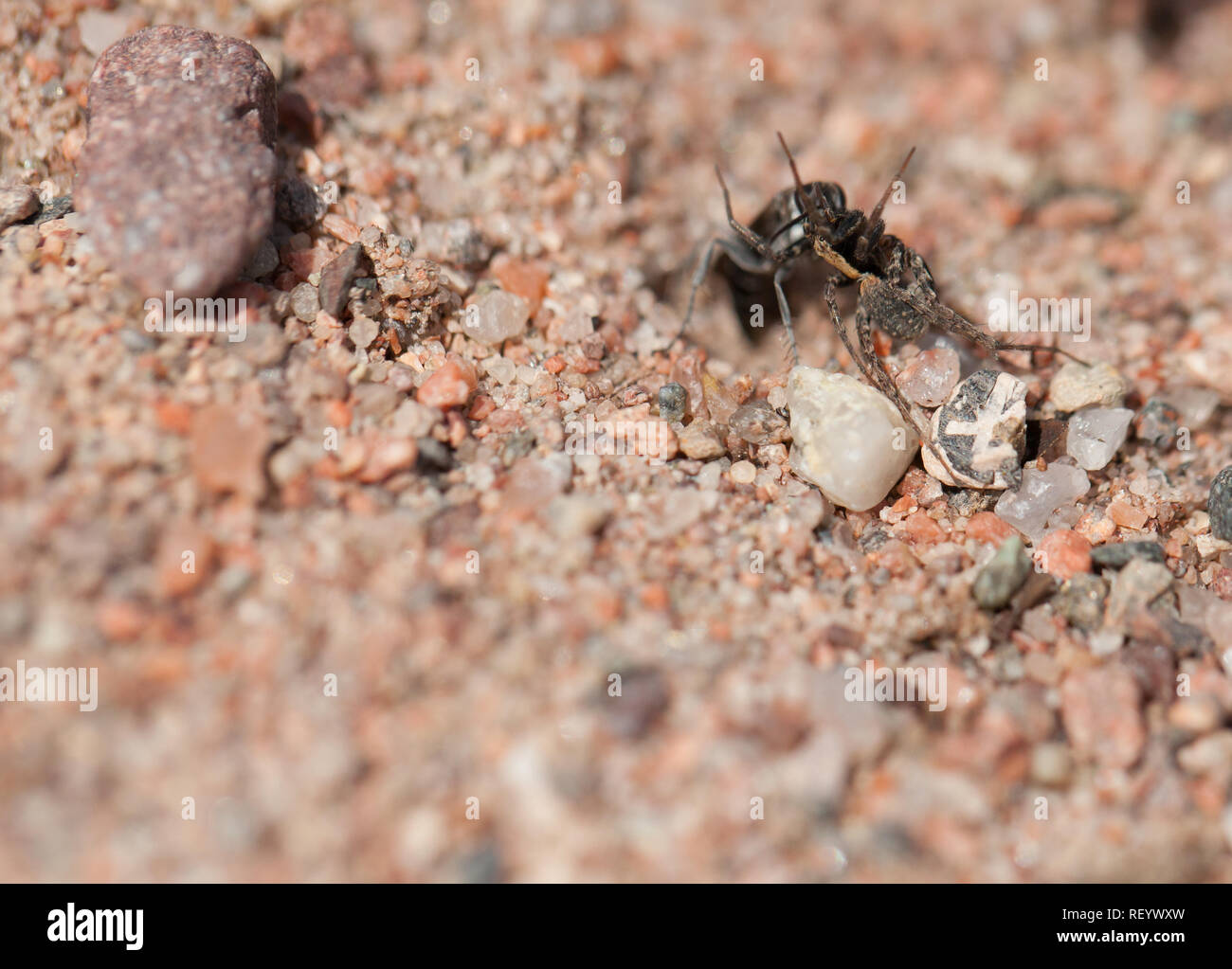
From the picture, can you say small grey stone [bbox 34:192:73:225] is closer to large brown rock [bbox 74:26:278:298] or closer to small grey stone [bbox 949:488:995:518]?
large brown rock [bbox 74:26:278:298]

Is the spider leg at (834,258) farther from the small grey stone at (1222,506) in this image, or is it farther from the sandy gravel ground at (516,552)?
the small grey stone at (1222,506)

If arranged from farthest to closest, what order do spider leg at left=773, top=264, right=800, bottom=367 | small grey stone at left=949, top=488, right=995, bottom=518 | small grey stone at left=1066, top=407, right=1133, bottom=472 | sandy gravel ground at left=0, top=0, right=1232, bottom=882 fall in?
1. spider leg at left=773, top=264, right=800, bottom=367
2. small grey stone at left=1066, top=407, right=1133, bottom=472
3. small grey stone at left=949, top=488, right=995, bottom=518
4. sandy gravel ground at left=0, top=0, right=1232, bottom=882

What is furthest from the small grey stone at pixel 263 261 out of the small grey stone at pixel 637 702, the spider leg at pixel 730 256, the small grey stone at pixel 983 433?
the small grey stone at pixel 983 433

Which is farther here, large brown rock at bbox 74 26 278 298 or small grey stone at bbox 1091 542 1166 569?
small grey stone at bbox 1091 542 1166 569

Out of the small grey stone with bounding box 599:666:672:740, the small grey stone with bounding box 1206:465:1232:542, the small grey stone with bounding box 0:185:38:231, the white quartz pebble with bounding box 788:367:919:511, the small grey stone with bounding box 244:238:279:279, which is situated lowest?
the small grey stone with bounding box 599:666:672:740

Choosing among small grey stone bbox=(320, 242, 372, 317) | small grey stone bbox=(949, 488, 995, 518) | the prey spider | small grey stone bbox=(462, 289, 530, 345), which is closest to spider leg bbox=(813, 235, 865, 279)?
the prey spider

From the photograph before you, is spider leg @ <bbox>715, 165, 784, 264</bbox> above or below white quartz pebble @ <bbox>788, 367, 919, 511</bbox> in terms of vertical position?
above
